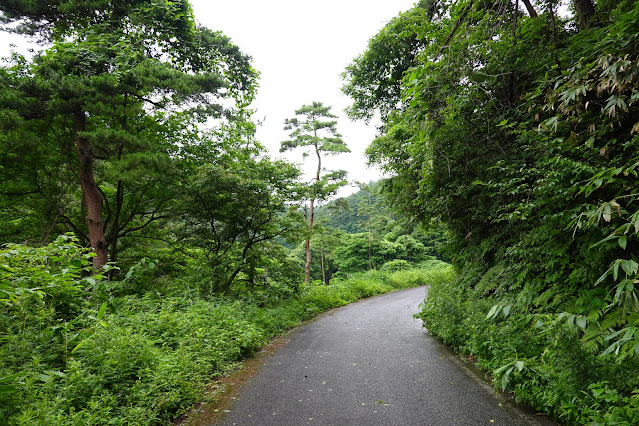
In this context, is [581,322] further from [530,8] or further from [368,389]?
[530,8]

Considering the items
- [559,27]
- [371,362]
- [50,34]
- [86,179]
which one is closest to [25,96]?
[86,179]

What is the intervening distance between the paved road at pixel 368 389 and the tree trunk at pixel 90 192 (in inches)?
204

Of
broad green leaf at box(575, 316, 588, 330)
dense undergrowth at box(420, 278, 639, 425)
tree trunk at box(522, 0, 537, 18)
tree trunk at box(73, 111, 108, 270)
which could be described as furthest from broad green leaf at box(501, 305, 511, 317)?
tree trunk at box(73, 111, 108, 270)

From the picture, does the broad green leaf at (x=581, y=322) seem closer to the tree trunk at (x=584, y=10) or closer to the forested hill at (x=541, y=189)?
the forested hill at (x=541, y=189)

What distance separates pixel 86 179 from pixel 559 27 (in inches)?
406

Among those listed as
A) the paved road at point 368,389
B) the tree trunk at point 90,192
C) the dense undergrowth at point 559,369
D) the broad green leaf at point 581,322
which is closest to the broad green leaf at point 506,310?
the dense undergrowth at point 559,369

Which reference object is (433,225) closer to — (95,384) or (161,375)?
(161,375)

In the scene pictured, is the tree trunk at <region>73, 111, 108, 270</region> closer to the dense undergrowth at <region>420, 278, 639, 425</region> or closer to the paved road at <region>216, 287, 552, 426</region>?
the paved road at <region>216, 287, 552, 426</region>

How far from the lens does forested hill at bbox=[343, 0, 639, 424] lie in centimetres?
254

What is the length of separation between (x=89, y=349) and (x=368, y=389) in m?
3.47

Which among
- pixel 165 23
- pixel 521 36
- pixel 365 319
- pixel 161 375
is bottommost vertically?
pixel 365 319

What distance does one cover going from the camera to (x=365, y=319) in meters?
9.07

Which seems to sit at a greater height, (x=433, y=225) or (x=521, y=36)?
(x=521, y=36)

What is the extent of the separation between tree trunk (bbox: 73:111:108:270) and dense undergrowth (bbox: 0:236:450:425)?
8.51ft
